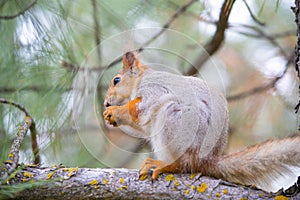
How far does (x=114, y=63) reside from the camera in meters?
1.44

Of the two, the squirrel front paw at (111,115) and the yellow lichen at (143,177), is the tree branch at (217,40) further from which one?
the yellow lichen at (143,177)

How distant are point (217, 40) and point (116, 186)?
→ 0.66m

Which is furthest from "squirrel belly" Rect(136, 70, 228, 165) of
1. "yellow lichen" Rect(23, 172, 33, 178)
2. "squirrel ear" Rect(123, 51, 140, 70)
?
"yellow lichen" Rect(23, 172, 33, 178)

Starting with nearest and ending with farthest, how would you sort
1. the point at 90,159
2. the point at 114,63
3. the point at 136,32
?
the point at 136,32, the point at 114,63, the point at 90,159

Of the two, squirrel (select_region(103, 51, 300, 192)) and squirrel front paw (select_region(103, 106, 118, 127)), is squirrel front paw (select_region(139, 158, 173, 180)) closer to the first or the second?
squirrel (select_region(103, 51, 300, 192))

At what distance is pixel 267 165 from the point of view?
4.18 ft

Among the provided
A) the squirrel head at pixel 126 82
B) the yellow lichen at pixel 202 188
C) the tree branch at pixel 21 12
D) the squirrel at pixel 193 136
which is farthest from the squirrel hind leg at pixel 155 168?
the tree branch at pixel 21 12

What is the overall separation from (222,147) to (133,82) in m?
0.35

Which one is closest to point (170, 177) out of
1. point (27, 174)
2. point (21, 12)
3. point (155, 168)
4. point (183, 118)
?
point (155, 168)

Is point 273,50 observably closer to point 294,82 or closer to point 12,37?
point 294,82

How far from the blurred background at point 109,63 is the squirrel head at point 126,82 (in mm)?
28

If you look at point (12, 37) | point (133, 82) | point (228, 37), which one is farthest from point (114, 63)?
point (228, 37)

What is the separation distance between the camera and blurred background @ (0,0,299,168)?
138 centimetres

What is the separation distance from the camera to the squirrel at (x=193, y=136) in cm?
126
